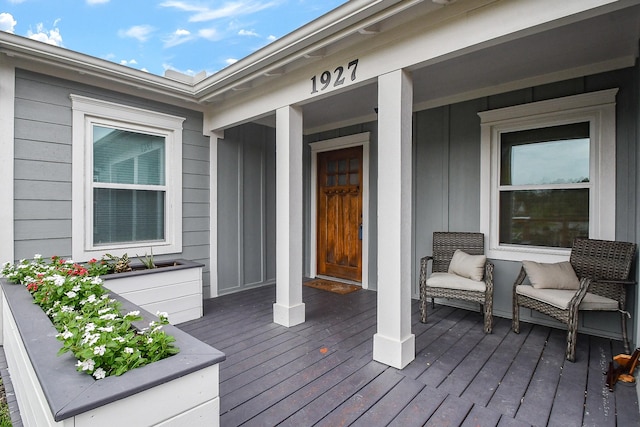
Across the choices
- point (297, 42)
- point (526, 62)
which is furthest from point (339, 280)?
point (526, 62)

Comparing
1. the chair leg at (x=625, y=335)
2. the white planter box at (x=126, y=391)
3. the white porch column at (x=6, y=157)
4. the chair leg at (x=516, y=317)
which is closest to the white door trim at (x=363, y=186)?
the chair leg at (x=516, y=317)

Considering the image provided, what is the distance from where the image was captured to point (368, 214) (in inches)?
184

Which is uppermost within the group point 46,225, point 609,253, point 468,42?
point 468,42

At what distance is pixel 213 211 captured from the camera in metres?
4.30

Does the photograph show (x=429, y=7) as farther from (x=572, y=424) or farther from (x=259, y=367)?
(x=259, y=367)

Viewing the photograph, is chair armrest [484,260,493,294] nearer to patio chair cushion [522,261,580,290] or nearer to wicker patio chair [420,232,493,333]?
wicker patio chair [420,232,493,333]

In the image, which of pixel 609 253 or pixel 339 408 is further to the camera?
pixel 609 253

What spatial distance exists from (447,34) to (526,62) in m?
1.36

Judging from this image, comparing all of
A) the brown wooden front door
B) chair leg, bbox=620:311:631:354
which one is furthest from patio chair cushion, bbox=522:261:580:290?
the brown wooden front door

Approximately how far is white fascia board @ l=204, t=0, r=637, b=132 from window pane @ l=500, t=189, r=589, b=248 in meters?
2.03

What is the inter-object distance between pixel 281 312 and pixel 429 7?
9.58 feet

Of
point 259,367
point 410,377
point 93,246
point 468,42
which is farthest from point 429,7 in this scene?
point 93,246

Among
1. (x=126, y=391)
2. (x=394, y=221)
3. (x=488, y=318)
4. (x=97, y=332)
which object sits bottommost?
(x=488, y=318)

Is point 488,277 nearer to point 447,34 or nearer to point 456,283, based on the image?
point 456,283
